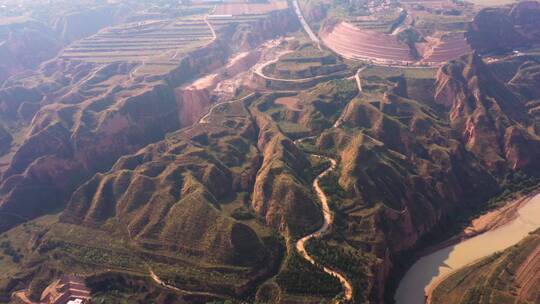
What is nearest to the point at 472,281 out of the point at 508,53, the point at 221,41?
the point at 508,53

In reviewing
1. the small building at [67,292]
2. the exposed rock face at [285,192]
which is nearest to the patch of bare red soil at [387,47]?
the exposed rock face at [285,192]

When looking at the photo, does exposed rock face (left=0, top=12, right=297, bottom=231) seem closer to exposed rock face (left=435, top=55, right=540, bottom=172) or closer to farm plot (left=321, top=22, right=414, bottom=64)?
farm plot (left=321, top=22, right=414, bottom=64)

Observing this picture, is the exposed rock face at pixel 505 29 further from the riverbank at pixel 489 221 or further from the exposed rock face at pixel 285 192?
the exposed rock face at pixel 285 192

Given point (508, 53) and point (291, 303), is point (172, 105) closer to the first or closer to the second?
point (291, 303)

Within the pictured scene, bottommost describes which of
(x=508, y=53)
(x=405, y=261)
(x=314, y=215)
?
(x=405, y=261)

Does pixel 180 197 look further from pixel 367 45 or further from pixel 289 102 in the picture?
pixel 367 45

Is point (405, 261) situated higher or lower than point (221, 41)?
lower

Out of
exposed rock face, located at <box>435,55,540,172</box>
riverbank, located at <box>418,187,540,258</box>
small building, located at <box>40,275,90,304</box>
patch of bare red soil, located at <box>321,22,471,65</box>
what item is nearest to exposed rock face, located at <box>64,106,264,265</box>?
small building, located at <box>40,275,90,304</box>
